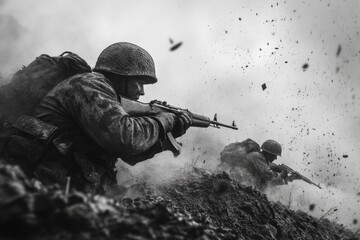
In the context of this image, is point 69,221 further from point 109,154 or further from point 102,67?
point 102,67

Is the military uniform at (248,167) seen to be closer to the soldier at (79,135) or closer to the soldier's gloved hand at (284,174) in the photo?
the soldier's gloved hand at (284,174)

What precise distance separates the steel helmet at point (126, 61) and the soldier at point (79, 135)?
498mm

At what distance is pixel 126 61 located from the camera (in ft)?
12.9

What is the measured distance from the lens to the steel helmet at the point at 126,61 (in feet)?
12.8

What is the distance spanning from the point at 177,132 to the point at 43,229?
115 inches

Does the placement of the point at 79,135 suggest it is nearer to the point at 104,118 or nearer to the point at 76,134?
the point at 76,134

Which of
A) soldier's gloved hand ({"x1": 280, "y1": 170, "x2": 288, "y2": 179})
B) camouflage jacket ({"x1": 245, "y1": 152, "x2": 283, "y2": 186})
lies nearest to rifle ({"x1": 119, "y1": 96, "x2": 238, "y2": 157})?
camouflage jacket ({"x1": 245, "y1": 152, "x2": 283, "y2": 186})

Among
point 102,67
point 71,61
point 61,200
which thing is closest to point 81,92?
point 71,61

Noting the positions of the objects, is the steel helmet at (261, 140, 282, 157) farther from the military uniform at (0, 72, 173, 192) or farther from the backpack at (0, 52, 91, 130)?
the backpack at (0, 52, 91, 130)

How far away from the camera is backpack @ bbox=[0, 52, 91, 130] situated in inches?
132

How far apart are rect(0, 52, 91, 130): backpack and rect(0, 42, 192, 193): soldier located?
0.13 m

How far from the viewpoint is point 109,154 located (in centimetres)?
352

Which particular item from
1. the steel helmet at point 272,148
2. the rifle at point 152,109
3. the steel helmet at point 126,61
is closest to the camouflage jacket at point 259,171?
the steel helmet at point 272,148

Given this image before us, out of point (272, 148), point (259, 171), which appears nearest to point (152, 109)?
point (259, 171)
